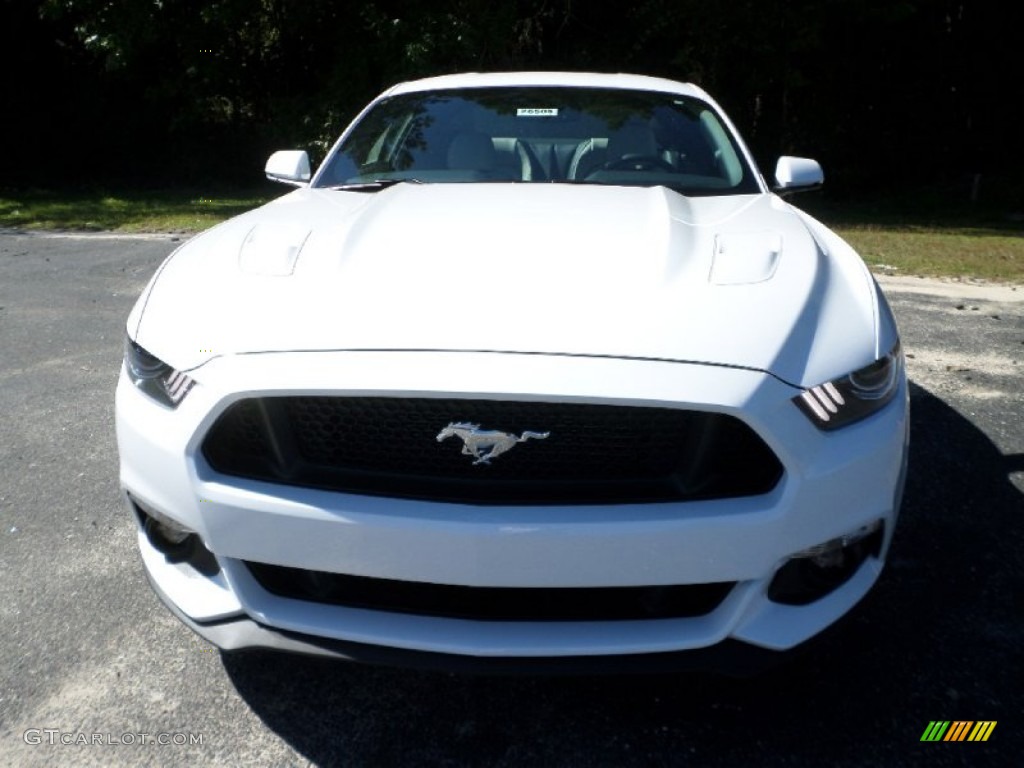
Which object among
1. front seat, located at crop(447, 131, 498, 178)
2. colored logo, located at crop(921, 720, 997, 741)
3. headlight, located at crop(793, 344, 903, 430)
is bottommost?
colored logo, located at crop(921, 720, 997, 741)

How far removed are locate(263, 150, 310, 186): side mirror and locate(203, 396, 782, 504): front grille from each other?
2.11m

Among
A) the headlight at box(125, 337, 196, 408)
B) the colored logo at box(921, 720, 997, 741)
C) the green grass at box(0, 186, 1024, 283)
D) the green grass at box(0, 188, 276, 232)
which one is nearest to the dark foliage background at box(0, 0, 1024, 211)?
the green grass at box(0, 186, 1024, 283)

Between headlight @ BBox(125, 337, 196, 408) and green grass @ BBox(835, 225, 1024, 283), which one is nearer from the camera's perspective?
headlight @ BBox(125, 337, 196, 408)

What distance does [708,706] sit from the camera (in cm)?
219

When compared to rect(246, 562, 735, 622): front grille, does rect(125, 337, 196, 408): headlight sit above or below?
above

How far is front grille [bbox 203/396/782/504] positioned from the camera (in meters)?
1.86

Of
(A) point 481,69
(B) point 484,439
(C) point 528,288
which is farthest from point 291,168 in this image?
(A) point 481,69

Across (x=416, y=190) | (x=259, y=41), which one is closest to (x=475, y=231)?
(x=416, y=190)

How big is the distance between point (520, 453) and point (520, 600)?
310mm

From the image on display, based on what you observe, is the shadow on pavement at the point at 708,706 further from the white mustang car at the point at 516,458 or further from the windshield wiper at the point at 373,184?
the windshield wiper at the point at 373,184

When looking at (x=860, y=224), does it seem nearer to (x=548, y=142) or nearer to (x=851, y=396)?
(x=548, y=142)

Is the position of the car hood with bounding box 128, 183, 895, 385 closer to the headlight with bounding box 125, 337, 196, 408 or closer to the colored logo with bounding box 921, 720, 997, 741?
the headlight with bounding box 125, 337, 196, 408

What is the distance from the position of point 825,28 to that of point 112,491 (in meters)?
14.1

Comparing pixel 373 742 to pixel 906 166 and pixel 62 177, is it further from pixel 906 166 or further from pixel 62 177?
pixel 62 177
